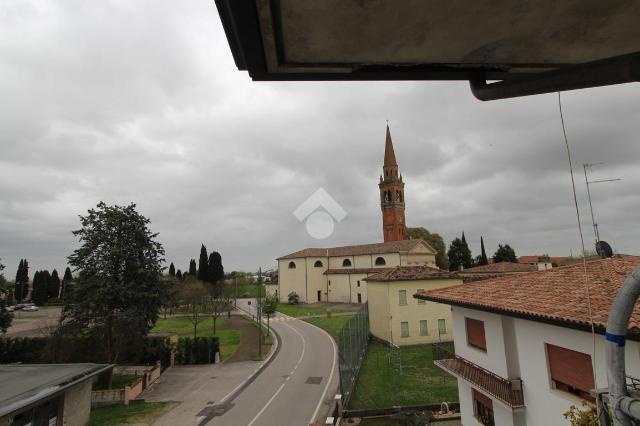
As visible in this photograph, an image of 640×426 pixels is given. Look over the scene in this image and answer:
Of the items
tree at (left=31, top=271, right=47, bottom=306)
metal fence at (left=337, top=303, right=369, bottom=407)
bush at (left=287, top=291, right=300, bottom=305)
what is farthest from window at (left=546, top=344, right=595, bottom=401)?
tree at (left=31, top=271, right=47, bottom=306)

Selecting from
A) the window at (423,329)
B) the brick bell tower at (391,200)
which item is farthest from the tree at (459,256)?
the window at (423,329)

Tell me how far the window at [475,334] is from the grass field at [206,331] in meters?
20.5

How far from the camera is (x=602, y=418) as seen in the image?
2.28 m

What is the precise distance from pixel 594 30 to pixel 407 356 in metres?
26.0

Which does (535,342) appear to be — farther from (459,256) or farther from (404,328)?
(459,256)

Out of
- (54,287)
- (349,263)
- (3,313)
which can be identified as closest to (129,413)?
(3,313)

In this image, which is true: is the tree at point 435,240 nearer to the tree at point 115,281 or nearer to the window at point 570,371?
the tree at point 115,281

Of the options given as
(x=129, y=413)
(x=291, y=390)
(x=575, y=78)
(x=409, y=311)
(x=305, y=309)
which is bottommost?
(x=129, y=413)

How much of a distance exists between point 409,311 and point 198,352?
16354 millimetres

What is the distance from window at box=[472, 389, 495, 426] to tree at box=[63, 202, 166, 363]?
18.7 m

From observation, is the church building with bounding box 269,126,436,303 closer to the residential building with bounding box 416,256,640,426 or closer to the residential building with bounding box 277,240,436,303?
the residential building with bounding box 277,240,436,303

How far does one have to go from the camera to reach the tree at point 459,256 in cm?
7056

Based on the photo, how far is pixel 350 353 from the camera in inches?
830

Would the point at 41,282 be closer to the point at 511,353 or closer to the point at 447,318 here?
the point at 447,318
